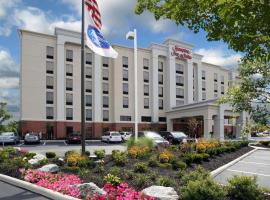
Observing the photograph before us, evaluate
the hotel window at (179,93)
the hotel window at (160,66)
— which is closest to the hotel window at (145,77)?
the hotel window at (160,66)

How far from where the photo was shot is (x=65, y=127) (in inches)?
2240

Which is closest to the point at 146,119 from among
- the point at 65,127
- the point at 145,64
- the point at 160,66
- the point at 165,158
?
the point at 145,64

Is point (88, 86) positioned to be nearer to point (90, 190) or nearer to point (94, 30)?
point (94, 30)

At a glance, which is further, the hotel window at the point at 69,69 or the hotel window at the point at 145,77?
the hotel window at the point at 145,77

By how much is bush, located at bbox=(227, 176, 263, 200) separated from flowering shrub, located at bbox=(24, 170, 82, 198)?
3.80 meters

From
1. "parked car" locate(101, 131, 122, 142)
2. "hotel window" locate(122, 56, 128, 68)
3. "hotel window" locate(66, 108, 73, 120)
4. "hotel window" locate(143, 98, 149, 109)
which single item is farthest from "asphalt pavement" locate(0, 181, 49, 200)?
"hotel window" locate(143, 98, 149, 109)

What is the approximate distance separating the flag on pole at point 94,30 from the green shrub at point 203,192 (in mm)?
8926

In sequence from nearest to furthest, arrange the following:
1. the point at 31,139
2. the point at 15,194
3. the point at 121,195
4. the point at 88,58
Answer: the point at 121,195, the point at 15,194, the point at 31,139, the point at 88,58

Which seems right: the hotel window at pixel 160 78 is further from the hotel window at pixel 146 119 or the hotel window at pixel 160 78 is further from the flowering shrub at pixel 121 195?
the flowering shrub at pixel 121 195

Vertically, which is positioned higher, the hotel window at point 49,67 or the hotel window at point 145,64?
the hotel window at point 145,64

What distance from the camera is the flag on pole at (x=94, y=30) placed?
16016mm

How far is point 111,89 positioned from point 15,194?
52.1 meters

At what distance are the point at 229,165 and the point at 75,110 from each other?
4247 cm

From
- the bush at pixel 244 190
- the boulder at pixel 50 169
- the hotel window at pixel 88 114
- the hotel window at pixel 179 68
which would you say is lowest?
the boulder at pixel 50 169
